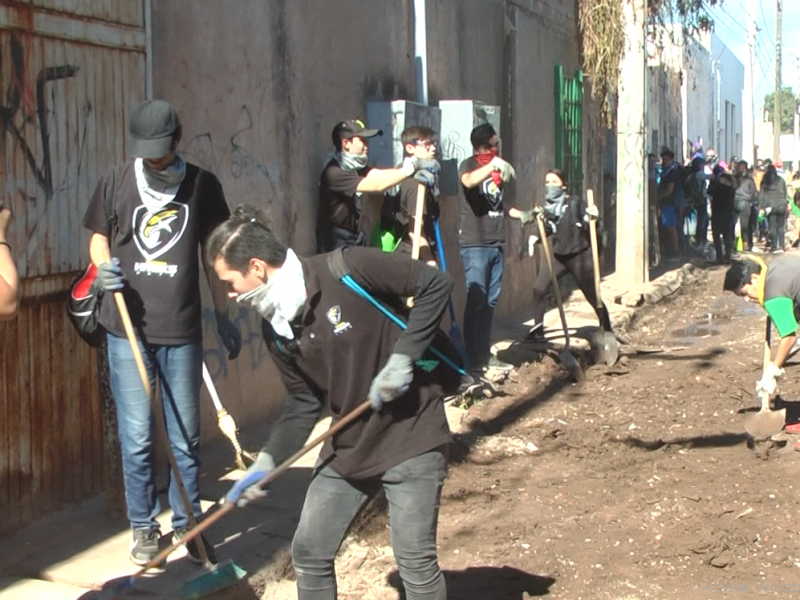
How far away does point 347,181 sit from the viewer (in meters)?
7.42

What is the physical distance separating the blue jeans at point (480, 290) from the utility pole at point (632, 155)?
22.7ft

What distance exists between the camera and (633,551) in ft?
17.7

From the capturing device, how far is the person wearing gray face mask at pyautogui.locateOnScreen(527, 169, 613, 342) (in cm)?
1018

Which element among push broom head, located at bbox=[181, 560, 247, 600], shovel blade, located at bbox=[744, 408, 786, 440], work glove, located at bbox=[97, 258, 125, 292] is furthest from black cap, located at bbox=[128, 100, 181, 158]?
shovel blade, located at bbox=[744, 408, 786, 440]

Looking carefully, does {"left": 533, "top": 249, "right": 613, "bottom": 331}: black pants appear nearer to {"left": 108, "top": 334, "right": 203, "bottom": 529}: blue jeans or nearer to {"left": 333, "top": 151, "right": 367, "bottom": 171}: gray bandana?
{"left": 333, "top": 151, "right": 367, "bottom": 171}: gray bandana

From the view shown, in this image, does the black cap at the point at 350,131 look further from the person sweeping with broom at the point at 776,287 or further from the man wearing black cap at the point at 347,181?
the person sweeping with broom at the point at 776,287

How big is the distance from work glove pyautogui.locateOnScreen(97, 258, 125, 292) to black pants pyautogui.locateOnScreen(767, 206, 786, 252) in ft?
65.0

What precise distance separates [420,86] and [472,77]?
1.58 meters

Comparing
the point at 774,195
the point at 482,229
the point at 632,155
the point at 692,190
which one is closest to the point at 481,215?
the point at 482,229

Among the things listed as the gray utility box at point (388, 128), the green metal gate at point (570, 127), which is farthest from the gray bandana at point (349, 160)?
the green metal gate at point (570, 127)

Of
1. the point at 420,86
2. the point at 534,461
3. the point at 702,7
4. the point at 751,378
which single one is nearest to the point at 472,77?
→ the point at 420,86

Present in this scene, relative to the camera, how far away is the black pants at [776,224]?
22.5 meters

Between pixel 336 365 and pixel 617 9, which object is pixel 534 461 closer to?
pixel 336 365

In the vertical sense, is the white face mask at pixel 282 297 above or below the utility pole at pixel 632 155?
below
